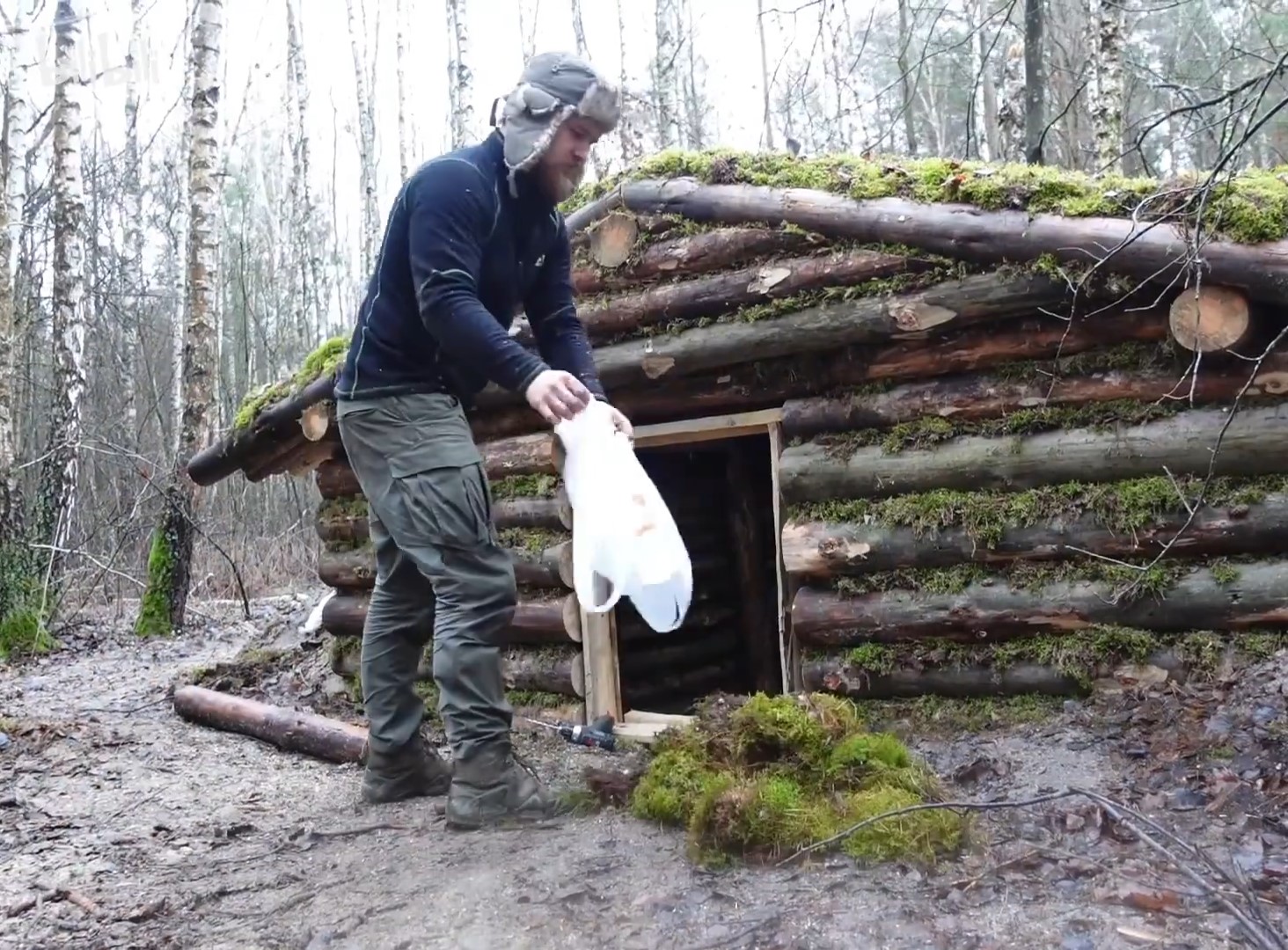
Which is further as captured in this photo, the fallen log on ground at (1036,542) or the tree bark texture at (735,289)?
the tree bark texture at (735,289)

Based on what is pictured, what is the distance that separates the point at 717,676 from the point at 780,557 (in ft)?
8.62

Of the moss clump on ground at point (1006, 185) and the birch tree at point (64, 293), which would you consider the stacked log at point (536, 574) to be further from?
the birch tree at point (64, 293)

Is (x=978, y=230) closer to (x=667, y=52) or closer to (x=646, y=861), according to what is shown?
(x=646, y=861)

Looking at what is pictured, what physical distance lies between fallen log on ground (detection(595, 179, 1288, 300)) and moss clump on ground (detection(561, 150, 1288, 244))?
5 cm

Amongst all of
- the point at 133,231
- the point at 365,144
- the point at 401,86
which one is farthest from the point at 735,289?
the point at 401,86

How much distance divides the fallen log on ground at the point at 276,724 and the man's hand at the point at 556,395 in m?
2.16

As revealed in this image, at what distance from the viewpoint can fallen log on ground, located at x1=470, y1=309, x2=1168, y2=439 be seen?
401cm

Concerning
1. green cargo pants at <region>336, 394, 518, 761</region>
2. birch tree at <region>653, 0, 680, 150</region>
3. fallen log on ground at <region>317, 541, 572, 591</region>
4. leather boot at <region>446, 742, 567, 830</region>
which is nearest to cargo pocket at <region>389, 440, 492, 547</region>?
green cargo pants at <region>336, 394, 518, 761</region>

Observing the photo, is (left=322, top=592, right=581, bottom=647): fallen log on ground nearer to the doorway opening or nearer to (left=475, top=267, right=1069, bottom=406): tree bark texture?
(left=475, top=267, right=1069, bottom=406): tree bark texture

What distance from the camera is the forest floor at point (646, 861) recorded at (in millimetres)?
2291

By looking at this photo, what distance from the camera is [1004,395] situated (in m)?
4.21

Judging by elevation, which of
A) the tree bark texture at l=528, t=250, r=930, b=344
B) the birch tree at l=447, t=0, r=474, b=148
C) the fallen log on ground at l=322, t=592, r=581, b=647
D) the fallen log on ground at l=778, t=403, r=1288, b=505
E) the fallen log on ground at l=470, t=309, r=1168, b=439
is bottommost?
the fallen log on ground at l=322, t=592, r=581, b=647

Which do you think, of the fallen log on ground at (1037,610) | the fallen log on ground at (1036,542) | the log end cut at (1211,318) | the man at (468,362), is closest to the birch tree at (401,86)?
the fallen log on ground at (1036,542)

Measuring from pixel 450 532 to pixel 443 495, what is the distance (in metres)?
0.12
